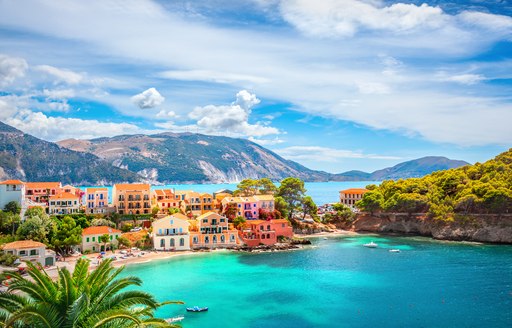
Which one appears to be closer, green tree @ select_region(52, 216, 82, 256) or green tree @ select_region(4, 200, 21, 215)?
green tree @ select_region(52, 216, 82, 256)

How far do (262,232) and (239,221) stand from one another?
5.41 metres

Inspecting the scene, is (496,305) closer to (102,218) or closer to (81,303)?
(81,303)

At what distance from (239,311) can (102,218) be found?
3910 centimetres

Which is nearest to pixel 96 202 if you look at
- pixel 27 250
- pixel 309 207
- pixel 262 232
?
pixel 27 250

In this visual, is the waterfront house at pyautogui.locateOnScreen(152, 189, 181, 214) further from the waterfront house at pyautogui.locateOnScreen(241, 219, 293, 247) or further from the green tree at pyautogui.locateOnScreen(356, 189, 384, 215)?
the green tree at pyautogui.locateOnScreen(356, 189, 384, 215)

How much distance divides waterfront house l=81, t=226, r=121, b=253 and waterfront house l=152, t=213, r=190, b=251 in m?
6.16

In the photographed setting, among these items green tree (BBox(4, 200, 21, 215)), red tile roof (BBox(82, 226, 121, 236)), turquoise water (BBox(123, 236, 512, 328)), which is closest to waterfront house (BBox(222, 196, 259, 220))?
turquoise water (BBox(123, 236, 512, 328))

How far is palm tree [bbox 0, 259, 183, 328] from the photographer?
10438 mm

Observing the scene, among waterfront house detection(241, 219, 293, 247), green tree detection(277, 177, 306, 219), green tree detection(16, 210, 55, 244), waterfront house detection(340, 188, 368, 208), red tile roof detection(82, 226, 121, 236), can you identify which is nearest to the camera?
green tree detection(16, 210, 55, 244)

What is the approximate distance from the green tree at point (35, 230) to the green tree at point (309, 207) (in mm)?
48554

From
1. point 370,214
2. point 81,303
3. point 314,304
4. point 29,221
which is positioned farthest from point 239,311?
point 370,214

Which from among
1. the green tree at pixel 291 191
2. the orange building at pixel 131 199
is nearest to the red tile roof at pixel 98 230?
the orange building at pixel 131 199

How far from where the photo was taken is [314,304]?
36.3 metres

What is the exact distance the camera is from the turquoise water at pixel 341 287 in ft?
106
